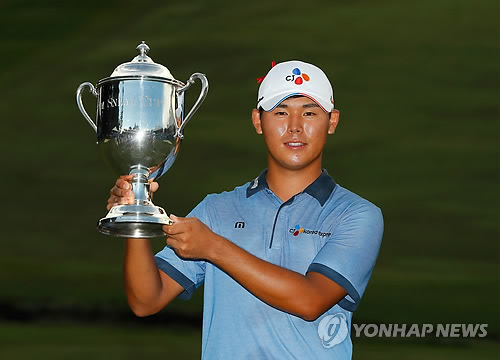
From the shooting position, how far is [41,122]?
8109mm

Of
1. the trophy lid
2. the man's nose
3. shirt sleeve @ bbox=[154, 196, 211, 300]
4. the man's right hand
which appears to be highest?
the trophy lid

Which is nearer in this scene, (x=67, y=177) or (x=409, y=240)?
(x=409, y=240)

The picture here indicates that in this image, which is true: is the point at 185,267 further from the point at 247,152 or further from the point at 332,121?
the point at 247,152

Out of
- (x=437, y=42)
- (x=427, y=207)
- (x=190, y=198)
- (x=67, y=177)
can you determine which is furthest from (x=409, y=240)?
(x=67, y=177)

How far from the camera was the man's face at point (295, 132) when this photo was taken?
200 cm

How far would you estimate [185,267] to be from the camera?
6.89 ft

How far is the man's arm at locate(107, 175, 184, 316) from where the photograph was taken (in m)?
1.95

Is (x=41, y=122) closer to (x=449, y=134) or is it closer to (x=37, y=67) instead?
(x=37, y=67)

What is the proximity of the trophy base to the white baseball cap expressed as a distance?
14.7 inches

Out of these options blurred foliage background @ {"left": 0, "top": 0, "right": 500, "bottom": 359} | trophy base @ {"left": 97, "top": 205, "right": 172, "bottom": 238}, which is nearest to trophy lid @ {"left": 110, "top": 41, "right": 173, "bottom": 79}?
trophy base @ {"left": 97, "top": 205, "right": 172, "bottom": 238}

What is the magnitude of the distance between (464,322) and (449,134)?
191 cm

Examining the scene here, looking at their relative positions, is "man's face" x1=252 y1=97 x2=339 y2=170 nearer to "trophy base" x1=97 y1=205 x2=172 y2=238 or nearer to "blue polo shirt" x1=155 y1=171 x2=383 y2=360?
"blue polo shirt" x1=155 y1=171 x2=383 y2=360
